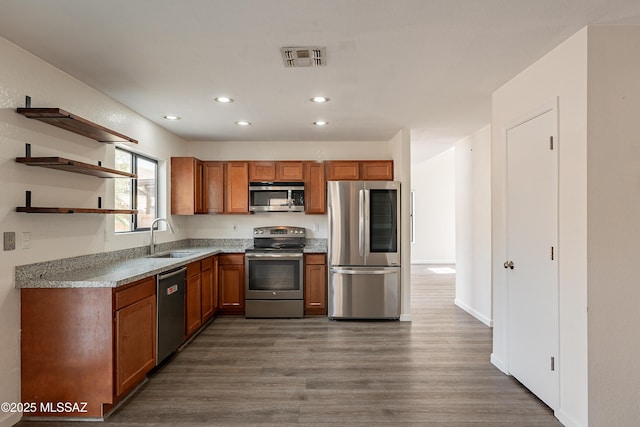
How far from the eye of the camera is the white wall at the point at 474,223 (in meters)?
4.41

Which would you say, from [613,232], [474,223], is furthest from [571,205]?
[474,223]

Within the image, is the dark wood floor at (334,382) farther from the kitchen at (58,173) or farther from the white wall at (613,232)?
the kitchen at (58,173)

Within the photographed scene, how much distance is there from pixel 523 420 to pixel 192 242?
4495 millimetres

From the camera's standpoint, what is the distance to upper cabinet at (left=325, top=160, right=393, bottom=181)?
199 inches

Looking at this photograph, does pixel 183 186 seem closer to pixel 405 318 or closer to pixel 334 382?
pixel 334 382

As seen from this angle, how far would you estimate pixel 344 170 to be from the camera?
507 centimetres

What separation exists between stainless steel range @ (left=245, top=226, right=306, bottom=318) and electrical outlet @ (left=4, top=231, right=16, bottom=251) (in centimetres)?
263

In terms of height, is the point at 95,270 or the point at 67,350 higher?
the point at 95,270

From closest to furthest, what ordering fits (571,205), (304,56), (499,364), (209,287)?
(571,205) → (304,56) → (499,364) → (209,287)

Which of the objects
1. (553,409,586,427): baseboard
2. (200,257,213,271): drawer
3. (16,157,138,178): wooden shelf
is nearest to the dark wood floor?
(553,409,586,427): baseboard

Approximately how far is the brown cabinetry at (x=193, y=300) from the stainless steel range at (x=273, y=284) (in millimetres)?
774

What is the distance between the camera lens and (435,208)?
993 cm

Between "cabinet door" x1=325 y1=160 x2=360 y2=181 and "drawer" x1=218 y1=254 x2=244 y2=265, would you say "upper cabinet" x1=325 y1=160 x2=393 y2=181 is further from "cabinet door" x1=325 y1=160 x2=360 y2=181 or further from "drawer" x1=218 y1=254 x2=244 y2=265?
"drawer" x1=218 y1=254 x2=244 y2=265

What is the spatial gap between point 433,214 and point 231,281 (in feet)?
22.2
